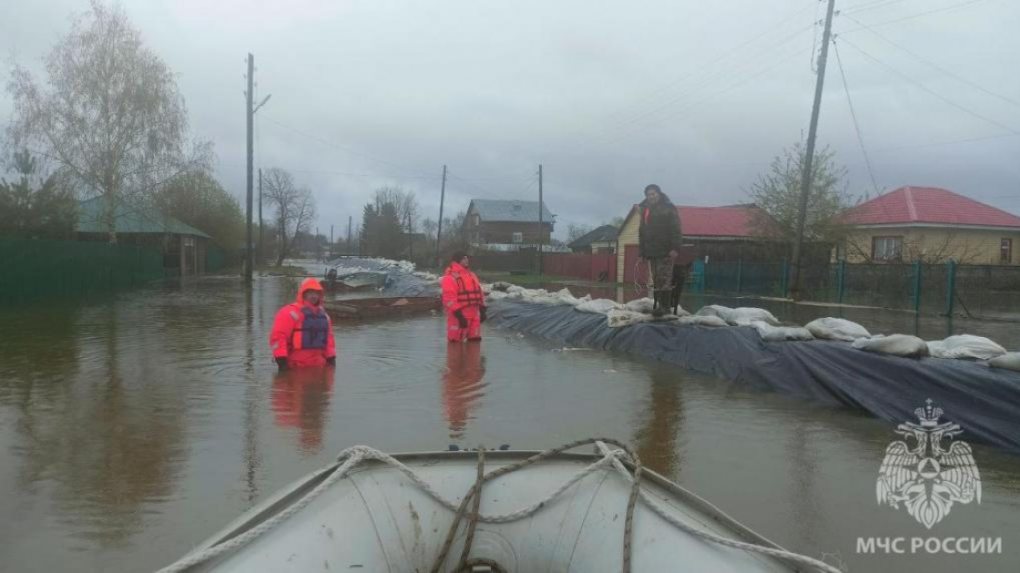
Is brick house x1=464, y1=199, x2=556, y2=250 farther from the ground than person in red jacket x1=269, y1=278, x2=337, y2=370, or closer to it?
farther from the ground

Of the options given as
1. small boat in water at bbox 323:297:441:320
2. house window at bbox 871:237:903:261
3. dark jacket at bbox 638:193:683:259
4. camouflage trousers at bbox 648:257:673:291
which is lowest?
small boat in water at bbox 323:297:441:320

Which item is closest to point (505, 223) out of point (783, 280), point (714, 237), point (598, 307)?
point (714, 237)

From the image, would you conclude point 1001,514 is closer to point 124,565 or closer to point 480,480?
point 480,480

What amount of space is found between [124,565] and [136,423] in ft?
9.34

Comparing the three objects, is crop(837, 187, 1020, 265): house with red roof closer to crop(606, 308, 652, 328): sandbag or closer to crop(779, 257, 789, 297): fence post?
crop(779, 257, 789, 297): fence post

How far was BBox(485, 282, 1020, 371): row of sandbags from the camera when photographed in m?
5.82

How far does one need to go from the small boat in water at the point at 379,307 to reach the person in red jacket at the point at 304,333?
249 inches

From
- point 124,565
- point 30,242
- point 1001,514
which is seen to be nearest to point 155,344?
point 124,565

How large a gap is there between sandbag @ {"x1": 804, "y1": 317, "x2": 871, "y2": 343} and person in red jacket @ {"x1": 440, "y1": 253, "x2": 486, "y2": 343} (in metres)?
4.38

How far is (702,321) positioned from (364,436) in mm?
4847

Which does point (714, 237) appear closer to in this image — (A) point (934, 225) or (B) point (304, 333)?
(A) point (934, 225)

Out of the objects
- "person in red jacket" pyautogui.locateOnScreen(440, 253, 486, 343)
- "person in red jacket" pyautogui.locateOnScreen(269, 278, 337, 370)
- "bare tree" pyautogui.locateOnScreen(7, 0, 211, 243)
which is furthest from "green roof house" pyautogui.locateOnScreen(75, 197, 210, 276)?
"person in red jacket" pyautogui.locateOnScreen(269, 278, 337, 370)

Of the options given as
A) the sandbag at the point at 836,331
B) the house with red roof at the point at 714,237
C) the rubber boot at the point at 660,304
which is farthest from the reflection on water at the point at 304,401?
the house with red roof at the point at 714,237

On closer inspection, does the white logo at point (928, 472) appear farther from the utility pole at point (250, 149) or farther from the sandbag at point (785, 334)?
the utility pole at point (250, 149)
